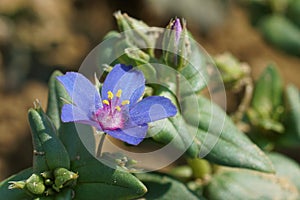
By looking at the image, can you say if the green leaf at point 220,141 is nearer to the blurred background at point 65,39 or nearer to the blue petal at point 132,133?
the blue petal at point 132,133

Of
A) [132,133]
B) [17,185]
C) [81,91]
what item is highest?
[81,91]

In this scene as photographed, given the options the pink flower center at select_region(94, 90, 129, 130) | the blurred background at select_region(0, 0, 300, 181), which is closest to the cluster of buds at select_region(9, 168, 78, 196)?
the pink flower center at select_region(94, 90, 129, 130)

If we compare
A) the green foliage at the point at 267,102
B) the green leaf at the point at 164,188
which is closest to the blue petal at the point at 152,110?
the green leaf at the point at 164,188

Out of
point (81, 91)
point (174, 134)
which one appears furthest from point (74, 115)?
point (174, 134)

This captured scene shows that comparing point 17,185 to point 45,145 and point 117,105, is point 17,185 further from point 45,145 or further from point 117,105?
point 117,105

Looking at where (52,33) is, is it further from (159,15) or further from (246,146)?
(246,146)
